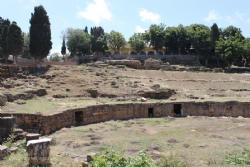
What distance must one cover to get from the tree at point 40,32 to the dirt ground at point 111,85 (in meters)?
2.92

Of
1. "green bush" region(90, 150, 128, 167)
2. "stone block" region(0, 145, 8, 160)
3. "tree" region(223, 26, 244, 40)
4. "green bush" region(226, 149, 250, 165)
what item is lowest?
"green bush" region(226, 149, 250, 165)

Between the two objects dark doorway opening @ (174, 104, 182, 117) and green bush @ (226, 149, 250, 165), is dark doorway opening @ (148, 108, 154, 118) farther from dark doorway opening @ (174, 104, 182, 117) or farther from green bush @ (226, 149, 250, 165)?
green bush @ (226, 149, 250, 165)

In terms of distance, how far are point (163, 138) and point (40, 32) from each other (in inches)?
877

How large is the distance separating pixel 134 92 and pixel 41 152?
992 inches

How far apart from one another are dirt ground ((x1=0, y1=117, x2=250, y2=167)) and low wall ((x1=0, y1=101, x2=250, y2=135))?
0.86 metres

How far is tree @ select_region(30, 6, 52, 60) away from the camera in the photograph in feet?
145

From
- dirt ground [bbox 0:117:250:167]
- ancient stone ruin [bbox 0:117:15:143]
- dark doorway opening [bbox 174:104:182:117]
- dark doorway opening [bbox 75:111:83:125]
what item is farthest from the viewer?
dark doorway opening [bbox 174:104:182:117]

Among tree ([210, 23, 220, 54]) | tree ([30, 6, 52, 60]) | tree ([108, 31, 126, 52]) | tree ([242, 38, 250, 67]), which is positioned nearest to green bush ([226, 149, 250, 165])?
tree ([30, 6, 52, 60])

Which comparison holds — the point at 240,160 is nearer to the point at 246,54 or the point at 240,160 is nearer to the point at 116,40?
the point at 246,54

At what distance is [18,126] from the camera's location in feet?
83.1

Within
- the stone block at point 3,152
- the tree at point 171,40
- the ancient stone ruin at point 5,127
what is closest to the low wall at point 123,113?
the ancient stone ruin at point 5,127

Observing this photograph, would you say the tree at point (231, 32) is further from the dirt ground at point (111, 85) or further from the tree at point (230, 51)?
the dirt ground at point (111, 85)

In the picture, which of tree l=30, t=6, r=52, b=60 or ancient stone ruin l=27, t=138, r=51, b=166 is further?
tree l=30, t=6, r=52, b=60

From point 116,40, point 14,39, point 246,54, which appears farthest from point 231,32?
point 14,39
